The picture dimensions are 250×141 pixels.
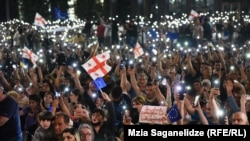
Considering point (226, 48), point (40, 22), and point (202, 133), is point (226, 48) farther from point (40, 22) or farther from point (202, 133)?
point (202, 133)

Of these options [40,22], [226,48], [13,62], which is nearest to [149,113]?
[13,62]

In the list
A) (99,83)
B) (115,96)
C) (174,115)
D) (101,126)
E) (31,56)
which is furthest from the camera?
(31,56)

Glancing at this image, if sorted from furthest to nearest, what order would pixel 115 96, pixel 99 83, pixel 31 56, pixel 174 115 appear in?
pixel 31 56
pixel 99 83
pixel 115 96
pixel 174 115

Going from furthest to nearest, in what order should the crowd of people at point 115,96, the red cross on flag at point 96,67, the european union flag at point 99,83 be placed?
the red cross on flag at point 96,67 < the european union flag at point 99,83 < the crowd of people at point 115,96

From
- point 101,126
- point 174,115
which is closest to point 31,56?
point 101,126

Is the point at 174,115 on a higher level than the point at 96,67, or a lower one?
lower

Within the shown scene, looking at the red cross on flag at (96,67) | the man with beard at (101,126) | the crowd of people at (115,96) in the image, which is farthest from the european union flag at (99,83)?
the man with beard at (101,126)

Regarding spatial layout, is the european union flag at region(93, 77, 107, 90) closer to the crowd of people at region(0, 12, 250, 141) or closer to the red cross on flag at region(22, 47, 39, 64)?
the crowd of people at region(0, 12, 250, 141)

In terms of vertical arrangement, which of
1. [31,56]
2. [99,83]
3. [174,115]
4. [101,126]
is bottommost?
[101,126]

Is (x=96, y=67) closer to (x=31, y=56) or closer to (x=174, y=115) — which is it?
(x=174, y=115)

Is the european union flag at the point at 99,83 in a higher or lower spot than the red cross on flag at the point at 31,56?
lower

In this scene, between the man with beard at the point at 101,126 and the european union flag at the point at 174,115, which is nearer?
the european union flag at the point at 174,115

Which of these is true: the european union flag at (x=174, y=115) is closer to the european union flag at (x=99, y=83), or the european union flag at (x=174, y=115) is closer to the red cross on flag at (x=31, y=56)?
the european union flag at (x=99, y=83)

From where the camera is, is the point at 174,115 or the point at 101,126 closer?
the point at 174,115
